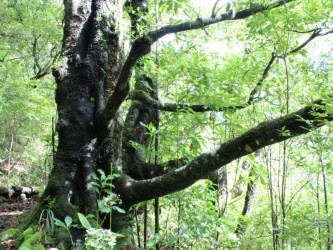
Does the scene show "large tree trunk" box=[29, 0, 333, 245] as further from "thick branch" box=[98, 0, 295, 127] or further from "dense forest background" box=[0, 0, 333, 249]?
"dense forest background" box=[0, 0, 333, 249]

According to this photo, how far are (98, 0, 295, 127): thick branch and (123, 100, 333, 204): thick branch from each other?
2.78 ft

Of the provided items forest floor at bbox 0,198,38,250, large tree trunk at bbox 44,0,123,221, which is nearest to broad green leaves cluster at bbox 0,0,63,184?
forest floor at bbox 0,198,38,250

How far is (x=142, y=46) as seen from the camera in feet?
8.82

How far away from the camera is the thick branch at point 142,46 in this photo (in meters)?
2.70

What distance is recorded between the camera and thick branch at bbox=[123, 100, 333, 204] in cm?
259

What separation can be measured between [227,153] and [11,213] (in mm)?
3846

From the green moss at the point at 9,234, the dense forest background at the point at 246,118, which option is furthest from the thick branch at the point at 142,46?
the green moss at the point at 9,234

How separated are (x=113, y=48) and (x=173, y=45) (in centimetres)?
97

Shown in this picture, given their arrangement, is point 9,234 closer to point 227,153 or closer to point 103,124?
point 103,124

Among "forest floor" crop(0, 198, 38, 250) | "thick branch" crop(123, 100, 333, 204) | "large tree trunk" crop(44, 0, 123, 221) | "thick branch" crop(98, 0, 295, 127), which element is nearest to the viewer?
"thick branch" crop(123, 100, 333, 204)

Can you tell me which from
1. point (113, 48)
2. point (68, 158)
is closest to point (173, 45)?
point (113, 48)

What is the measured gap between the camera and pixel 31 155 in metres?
10.4

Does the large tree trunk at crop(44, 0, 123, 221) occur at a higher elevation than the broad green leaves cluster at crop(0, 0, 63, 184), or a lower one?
lower

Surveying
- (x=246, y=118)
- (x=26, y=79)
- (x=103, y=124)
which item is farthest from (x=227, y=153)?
(x=26, y=79)
